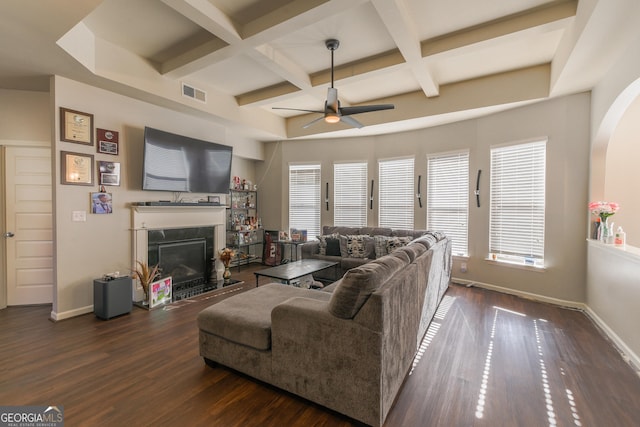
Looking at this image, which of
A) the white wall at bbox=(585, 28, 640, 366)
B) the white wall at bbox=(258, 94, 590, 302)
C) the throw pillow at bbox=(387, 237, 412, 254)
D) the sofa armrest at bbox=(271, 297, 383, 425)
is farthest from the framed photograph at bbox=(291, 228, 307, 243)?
the white wall at bbox=(585, 28, 640, 366)

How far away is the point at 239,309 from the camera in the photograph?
229 centimetres

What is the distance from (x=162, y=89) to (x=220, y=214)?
220 cm

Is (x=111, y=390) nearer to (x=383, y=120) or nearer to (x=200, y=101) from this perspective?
(x=200, y=101)

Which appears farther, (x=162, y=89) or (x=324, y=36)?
(x=162, y=89)

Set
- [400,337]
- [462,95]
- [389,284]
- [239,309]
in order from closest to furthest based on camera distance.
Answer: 1. [389,284]
2. [400,337]
3. [239,309]
4. [462,95]

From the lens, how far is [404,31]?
2.67 meters

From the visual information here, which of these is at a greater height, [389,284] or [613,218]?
[613,218]

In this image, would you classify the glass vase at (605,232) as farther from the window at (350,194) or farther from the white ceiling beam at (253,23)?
the white ceiling beam at (253,23)

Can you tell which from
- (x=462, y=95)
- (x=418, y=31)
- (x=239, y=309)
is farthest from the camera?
(x=462, y=95)

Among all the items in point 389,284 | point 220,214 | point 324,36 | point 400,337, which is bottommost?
point 400,337

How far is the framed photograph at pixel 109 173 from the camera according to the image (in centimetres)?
357

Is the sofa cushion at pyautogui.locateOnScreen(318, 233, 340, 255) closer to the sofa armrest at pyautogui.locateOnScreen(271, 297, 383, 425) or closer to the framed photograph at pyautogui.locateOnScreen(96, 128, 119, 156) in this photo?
the sofa armrest at pyautogui.locateOnScreen(271, 297, 383, 425)

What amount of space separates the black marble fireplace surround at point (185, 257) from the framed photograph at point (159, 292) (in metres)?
0.21

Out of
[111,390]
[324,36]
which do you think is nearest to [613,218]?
[324,36]
